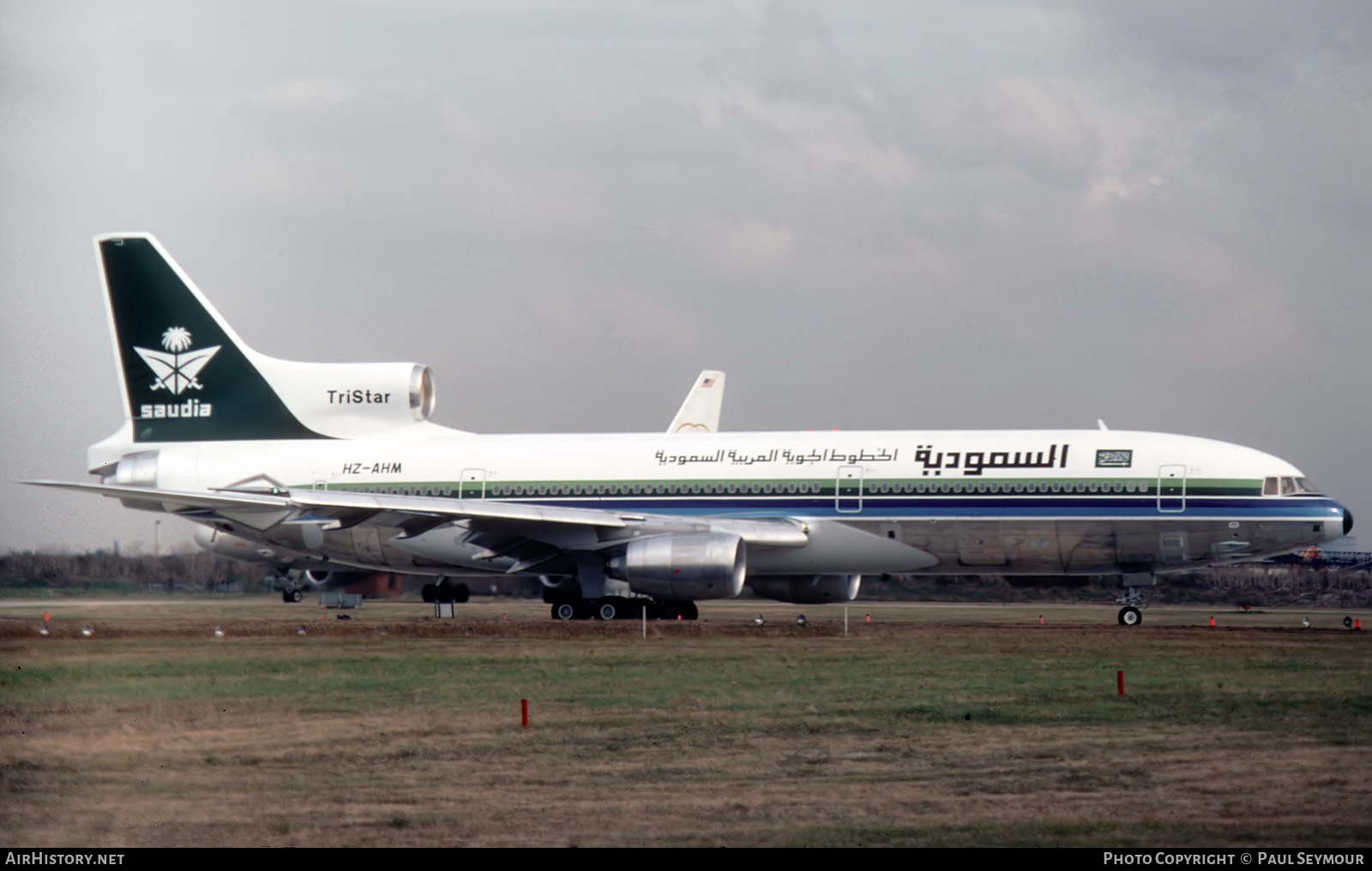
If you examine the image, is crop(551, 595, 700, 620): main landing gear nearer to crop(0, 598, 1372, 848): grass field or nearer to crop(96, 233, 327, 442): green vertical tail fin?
crop(0, 598, 1372, 848): grass field

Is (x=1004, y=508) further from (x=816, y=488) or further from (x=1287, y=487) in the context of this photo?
(x=1287, y=487)

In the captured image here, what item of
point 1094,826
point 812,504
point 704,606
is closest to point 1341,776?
point 1094,826

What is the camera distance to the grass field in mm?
10539

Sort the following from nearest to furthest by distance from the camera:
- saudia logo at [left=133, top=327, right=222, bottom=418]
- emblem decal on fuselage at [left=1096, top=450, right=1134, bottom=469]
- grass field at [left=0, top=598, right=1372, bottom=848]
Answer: grass field at [left=0, top=598, right=1372, bottom=848] → emblem decal on fuselage at [left=1096, top=450, right=1134, bottom=469] → saudia logo at [left=133, top=327, right=222, bottom=418]

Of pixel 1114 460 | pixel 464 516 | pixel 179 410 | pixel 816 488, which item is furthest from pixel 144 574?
pixel 1114 460

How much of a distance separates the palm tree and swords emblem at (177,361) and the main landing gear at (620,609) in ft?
36.3

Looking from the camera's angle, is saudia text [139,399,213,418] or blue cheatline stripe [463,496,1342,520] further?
saudia text [139,399,213,418]

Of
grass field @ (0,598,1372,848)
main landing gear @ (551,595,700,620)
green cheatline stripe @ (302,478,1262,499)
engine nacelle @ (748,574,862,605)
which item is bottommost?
grass field @ (0,598,1372,848)

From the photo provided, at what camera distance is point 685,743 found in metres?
14.4

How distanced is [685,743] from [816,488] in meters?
19.9

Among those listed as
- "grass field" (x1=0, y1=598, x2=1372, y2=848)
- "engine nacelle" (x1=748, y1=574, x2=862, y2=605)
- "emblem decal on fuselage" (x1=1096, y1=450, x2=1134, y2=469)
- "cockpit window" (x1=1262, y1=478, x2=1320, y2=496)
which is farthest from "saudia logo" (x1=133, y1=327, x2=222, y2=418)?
"cockpit window" (x1=1262, y1=478, x2=1320, y2=496)

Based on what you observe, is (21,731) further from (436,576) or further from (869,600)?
(869,600)

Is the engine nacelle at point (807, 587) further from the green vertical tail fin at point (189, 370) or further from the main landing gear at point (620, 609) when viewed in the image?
the green vertical tail fin at point (189, 370)

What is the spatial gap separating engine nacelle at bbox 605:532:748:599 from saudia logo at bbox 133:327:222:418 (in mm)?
13407
